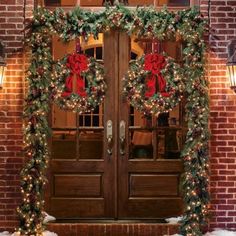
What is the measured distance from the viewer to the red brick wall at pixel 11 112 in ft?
24.6

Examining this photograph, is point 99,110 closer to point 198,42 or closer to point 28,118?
point 28,118

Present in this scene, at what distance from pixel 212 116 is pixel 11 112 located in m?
2.59

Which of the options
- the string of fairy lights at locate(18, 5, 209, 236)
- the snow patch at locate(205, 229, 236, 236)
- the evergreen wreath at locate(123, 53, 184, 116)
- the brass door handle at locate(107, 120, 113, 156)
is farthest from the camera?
the brass door handle at locate(107, 120, 113, 156)

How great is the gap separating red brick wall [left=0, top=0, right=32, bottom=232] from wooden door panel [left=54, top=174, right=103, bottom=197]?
1.89 ft

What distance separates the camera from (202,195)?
24.2 ft

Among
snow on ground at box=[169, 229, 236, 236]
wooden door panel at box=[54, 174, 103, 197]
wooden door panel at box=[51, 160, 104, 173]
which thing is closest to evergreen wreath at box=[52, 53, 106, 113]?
wooden door panel at box=[51, 160, 104, 173]

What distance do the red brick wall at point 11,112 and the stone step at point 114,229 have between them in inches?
24.7

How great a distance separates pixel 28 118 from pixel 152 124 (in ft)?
5.35

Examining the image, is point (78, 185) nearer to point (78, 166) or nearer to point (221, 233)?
point (78, 166)

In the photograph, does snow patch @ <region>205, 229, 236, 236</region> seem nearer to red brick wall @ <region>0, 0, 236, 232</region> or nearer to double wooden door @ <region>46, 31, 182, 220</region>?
red brick wall @ <region>0, 0, 236, 232</region>

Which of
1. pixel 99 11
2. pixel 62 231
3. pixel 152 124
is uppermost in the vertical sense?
pixel 99 11

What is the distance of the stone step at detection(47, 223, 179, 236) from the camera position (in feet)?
24.7

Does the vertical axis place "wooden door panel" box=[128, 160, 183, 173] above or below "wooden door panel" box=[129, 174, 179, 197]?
above

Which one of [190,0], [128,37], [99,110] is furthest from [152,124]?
[190,0]
